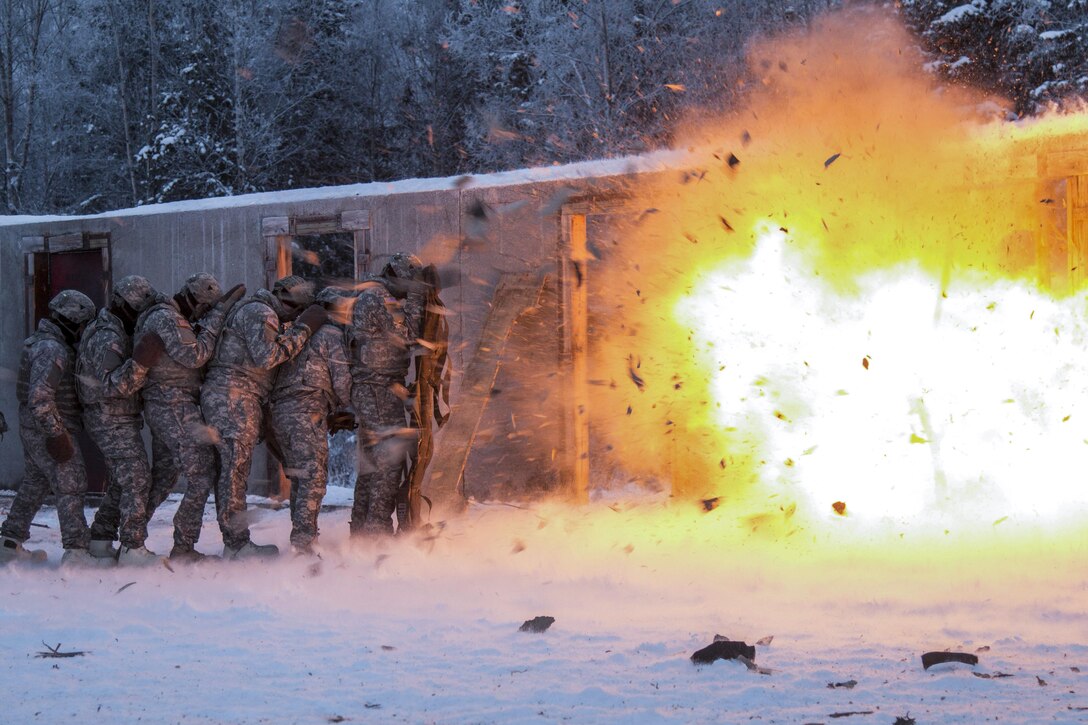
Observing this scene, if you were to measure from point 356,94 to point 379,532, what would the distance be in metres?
23.3

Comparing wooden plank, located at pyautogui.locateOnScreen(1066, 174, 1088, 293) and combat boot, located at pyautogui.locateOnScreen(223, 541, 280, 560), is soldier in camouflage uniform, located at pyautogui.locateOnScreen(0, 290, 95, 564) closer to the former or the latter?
combat boot, located at pyautogui.locateOnScreen(223, 541, 280, 560)

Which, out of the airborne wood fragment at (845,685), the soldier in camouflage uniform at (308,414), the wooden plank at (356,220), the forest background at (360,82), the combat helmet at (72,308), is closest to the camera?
the airborne wood fragment at (845,685)

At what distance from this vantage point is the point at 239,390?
27.9 ft

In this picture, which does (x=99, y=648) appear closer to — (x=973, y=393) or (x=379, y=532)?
(x=379, y=532)

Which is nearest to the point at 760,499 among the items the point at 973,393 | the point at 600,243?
the point at 973,393

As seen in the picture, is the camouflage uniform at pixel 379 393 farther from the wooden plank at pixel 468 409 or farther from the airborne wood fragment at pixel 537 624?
the airborne wood fragment at pixel 537 624

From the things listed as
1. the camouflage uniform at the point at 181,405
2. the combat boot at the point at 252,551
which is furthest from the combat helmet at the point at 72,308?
the combat boot at the point at 252,551

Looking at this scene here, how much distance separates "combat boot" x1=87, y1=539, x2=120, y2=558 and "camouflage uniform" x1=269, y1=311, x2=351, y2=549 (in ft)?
4.24

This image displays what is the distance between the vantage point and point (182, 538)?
8.45 meters

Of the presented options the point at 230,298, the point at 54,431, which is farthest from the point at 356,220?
the point at 54,431

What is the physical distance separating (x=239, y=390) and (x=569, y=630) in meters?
3.30

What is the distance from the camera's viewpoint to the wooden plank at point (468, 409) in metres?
9.89

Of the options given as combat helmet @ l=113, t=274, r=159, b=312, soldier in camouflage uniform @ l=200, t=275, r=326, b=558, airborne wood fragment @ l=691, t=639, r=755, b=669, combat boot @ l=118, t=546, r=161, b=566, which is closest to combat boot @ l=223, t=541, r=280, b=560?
soldier in camouflage uniform @ l=200, t=275, r=326, b=558

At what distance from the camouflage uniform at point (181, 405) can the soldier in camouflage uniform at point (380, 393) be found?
3.66 ft
